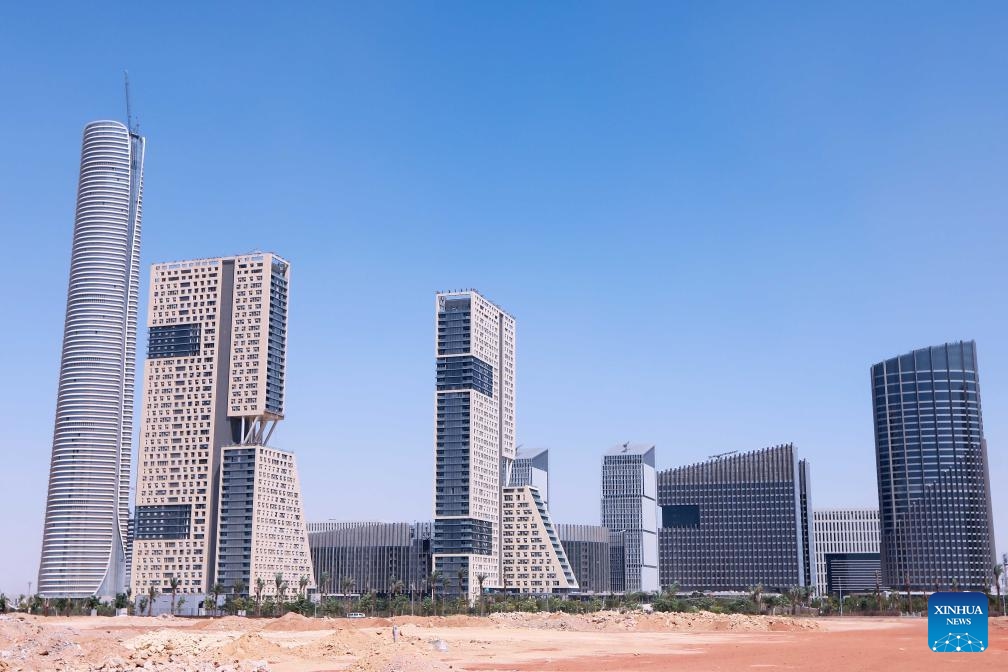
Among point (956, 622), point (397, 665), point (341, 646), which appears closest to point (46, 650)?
point (341, 646)

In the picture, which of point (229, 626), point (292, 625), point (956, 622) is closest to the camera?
point (956, 622)

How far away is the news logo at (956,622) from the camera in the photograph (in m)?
17.5

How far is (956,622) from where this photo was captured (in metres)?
17.6

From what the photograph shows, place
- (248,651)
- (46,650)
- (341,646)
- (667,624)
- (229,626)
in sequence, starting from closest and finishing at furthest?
(46,650) < (248,651) < (341,646) < (229,626) < (667,624)

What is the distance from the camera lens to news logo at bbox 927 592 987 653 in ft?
57.6

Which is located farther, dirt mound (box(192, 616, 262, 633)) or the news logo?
dirt mound (box(192, 616, 262, 633))

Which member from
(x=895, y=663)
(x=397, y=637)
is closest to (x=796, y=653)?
(x=895, y=663)

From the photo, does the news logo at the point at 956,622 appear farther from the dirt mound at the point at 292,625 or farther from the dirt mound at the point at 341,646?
the dirt mound at the point at 292,625

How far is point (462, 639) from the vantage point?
105312 millimetres

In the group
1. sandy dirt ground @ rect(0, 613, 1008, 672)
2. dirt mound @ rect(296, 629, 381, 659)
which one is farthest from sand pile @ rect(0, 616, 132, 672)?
dirt mound @ rect(296, 629, 381, 659)

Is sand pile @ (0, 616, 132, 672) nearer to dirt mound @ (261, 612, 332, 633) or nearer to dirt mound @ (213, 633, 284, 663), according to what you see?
dirt mound @ (213, 633, 284, 663)

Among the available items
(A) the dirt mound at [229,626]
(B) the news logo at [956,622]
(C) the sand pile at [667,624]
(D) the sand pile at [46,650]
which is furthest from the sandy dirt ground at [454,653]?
(B) the news logo at [956,622]

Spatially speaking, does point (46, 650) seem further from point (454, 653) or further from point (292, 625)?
point (292, 625)

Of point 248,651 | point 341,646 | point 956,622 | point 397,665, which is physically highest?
point 956,622
